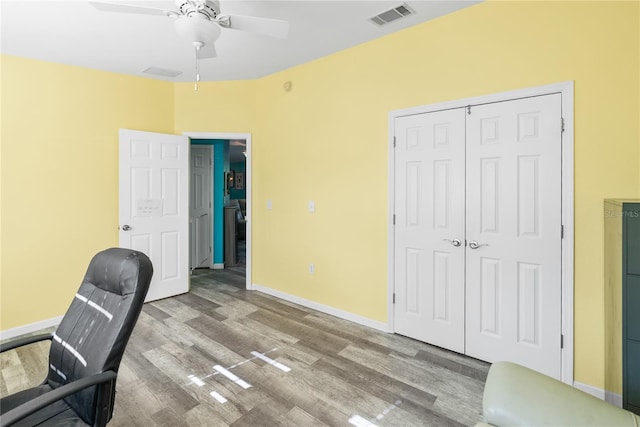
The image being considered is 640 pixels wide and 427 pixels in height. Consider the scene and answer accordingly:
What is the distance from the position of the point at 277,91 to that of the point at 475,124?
248 centimetres

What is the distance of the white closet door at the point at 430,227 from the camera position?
2.66 meters

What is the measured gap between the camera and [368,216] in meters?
3.21

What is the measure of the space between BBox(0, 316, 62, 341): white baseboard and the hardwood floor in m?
0.65

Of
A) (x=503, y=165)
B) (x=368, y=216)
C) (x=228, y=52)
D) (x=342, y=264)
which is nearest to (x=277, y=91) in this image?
(x=228, y=52)

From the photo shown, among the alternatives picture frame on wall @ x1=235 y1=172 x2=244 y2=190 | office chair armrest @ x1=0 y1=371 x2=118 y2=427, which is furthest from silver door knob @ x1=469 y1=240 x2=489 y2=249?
picture frame on wall @ x1=235 y1=172 x2=244 y2=190

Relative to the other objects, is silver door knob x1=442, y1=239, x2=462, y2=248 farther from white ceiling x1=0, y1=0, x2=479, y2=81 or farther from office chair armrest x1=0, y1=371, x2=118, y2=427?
office chair armrest x1=0, y1=371, x2=118, y2=427

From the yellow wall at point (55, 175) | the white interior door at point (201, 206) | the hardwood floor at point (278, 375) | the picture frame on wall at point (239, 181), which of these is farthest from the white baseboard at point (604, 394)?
the picture frame on wall at point (239, 181)

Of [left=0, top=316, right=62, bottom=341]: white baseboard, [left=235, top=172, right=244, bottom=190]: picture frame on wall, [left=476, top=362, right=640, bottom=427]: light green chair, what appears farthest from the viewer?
[left=235, top=172, right=244, bottom=190]: picture frame on wall

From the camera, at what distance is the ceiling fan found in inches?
71.7

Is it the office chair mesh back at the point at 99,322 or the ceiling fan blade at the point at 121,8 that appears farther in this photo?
the ceiling fan blade at the point at 121,8

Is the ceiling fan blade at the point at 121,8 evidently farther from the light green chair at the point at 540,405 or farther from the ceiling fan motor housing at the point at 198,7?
the light green chair at the point at 540,405

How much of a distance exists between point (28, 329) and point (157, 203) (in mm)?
1781

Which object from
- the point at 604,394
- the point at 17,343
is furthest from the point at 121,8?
the point at 604,394

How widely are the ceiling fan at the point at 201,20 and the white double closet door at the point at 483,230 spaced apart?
57.8 inches
